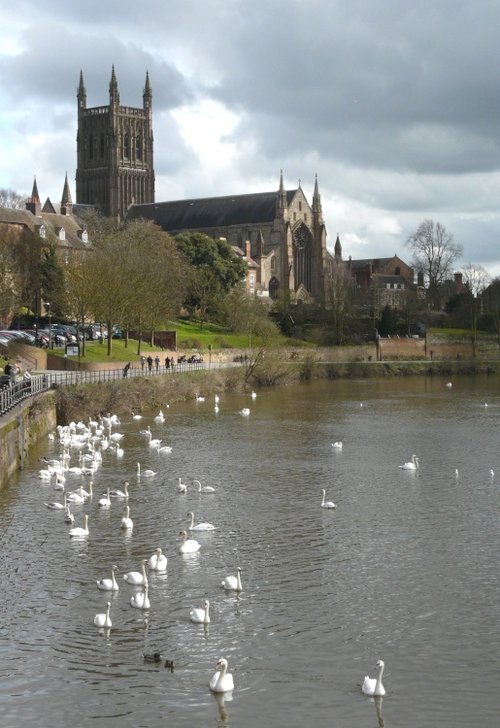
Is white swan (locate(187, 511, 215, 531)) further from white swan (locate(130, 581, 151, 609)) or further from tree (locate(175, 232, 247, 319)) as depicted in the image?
tree (locate(175, 232, 247, 319))

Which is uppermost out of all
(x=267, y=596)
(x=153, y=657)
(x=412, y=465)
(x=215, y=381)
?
(x=215, y=381)

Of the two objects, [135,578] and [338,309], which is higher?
[338,309]

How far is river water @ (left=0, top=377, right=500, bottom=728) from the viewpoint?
50.0 feet

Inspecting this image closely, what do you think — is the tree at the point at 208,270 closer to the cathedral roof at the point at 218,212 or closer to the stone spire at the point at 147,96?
the cathedral roof at the point at 218,212

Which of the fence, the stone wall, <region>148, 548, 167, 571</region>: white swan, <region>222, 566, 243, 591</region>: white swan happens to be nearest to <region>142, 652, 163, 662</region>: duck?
<region>222, 566, 243, 591</region>: white swan

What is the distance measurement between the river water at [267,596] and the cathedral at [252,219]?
93.1 m

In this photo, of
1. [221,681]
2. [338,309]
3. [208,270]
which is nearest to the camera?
[221,681]

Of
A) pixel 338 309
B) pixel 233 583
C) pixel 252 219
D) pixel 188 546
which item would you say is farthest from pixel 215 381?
pixel 252 219

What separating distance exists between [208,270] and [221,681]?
301ft

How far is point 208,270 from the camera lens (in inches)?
4168

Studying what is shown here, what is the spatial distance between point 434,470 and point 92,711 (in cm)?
2239

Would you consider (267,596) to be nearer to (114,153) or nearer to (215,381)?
(215,381)

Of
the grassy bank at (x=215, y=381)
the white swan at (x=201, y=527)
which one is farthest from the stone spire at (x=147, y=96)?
the white swan at (x=201, y=527)

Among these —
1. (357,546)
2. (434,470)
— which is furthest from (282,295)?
(357,546)
